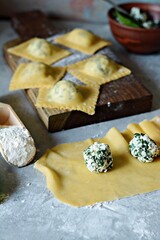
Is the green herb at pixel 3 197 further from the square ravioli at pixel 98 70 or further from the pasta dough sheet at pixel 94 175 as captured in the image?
the square ravioli at pixel 98 70

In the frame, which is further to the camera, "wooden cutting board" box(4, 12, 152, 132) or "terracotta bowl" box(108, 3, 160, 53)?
"terracotta bowl" box(108, 3, 160, 53)

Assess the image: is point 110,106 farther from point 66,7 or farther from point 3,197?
point 66,7

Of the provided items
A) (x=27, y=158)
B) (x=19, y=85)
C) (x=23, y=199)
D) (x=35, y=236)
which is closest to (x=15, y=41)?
(x=19, y=85)

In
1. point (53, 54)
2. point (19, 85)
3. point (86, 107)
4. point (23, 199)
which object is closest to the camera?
point (23, 199)

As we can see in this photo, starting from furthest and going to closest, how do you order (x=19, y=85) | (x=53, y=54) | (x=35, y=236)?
(x=53, y=54), (x=19, y=85), (x=35, y=236)

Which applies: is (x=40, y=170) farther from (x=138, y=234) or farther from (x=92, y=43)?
(x=92, y=43)

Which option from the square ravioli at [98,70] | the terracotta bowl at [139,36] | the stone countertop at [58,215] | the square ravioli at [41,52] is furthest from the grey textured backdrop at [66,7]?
the stone countertop at [58,215]

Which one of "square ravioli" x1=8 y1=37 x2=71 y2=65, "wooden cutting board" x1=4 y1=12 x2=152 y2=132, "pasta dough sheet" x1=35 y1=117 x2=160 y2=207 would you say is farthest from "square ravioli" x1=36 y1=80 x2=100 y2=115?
"square ravioli" x1=8 y1=37 x2=71 y2=65

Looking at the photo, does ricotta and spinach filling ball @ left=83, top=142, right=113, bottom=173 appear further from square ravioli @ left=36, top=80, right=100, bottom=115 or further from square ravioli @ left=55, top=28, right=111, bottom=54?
square ravioli @ left=55, top=28, right=111, bottom=54
